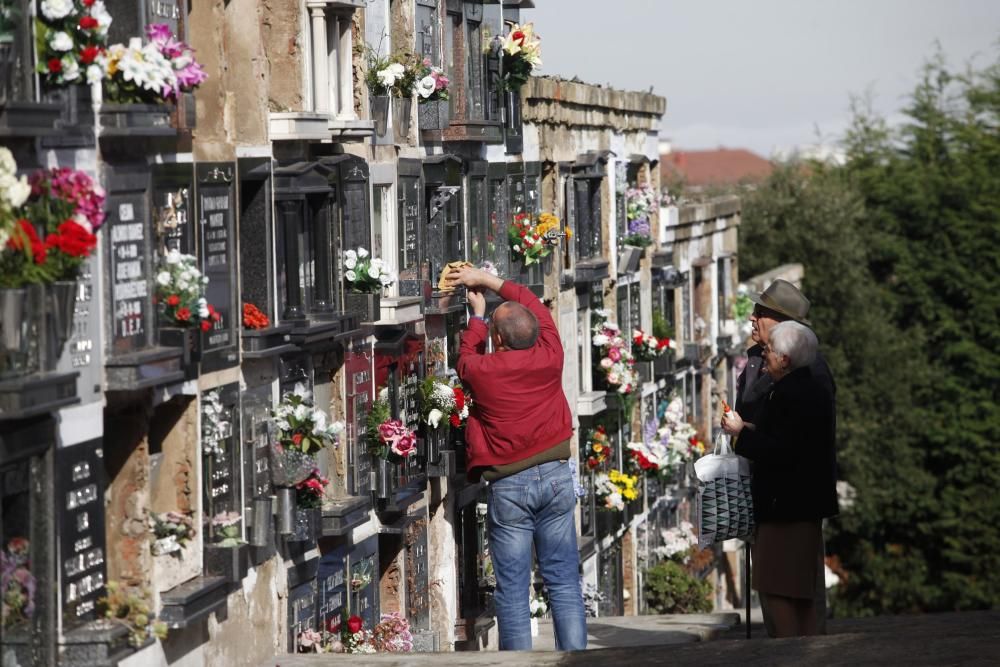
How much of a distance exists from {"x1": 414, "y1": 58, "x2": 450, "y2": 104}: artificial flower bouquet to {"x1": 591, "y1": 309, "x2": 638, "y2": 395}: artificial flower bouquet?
7.41 metres

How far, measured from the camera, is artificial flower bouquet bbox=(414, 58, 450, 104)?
47.2 feet

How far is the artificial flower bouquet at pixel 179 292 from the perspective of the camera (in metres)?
9.80

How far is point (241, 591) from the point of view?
1107cm

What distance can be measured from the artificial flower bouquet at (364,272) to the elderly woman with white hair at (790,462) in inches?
144

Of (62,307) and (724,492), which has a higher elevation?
(62,307)

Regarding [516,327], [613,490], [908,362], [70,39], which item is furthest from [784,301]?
[908,362]

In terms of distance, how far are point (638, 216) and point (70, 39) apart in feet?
54.1

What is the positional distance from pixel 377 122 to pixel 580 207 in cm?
800

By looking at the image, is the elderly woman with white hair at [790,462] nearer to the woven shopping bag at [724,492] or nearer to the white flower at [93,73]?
the woven shopping bag at [724,492]

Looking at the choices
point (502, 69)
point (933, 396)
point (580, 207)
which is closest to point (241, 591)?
point (502, 69)

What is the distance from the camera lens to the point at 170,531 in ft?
32.8

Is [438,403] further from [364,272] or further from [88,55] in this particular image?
[88,55]

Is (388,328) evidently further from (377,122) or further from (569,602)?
(569,602)

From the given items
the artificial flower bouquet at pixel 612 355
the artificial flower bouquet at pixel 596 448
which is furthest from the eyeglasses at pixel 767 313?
the artificial flower bouquet at pixel 612 355
